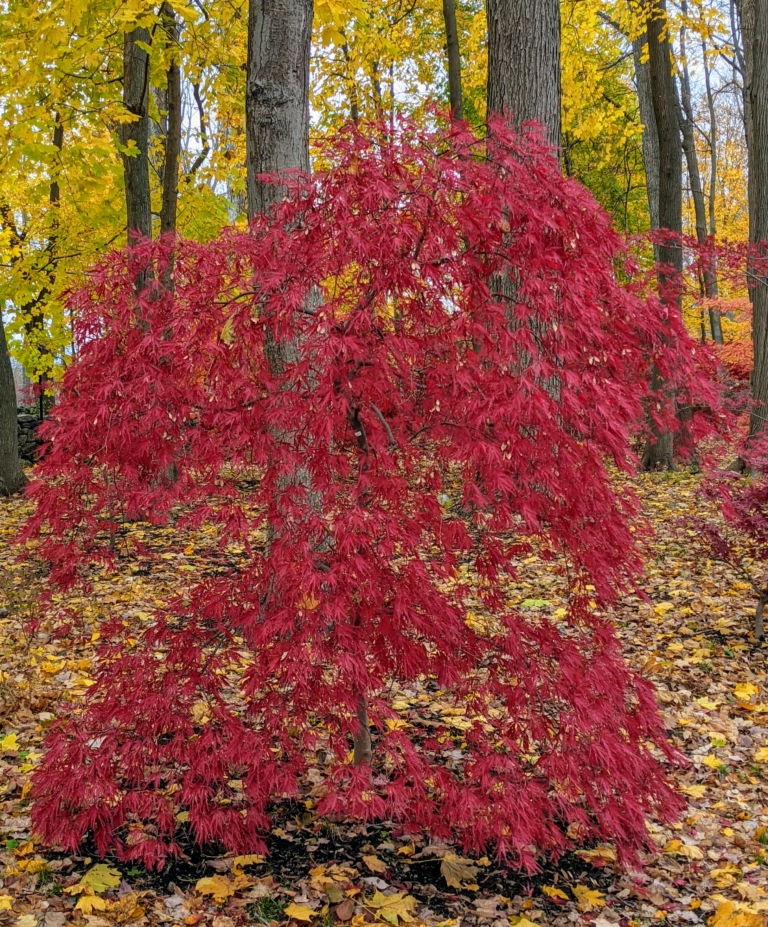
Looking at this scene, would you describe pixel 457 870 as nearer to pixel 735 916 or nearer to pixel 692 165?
pixel 735 916

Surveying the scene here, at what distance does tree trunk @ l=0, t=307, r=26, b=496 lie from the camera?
9.62m

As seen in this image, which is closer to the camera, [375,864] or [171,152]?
[375,864]

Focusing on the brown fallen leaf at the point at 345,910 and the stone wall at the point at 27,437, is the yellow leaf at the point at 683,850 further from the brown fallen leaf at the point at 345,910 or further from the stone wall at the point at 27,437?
the stone wall at the point at 27,437

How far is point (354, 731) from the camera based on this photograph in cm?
296

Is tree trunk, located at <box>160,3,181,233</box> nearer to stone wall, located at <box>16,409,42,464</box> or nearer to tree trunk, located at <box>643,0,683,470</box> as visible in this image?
tree trunk, located at <box>643,0,683,470</box>

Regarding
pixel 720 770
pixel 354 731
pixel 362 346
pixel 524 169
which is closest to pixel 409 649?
pixel 354 731

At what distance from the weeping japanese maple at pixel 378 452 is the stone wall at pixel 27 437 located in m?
10.9

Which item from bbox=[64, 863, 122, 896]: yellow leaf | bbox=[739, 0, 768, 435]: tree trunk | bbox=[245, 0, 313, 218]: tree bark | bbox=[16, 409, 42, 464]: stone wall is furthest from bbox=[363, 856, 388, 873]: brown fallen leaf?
bbox=[16, 409, 42, 464]: stone wall

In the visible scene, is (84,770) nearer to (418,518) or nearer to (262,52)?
(418,518)

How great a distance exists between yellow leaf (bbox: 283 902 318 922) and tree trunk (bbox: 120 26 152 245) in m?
6.33

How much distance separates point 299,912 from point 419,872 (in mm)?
536

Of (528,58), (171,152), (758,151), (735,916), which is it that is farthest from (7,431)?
(735,916)

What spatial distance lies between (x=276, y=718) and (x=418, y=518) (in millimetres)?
934

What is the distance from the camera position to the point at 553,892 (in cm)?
291
